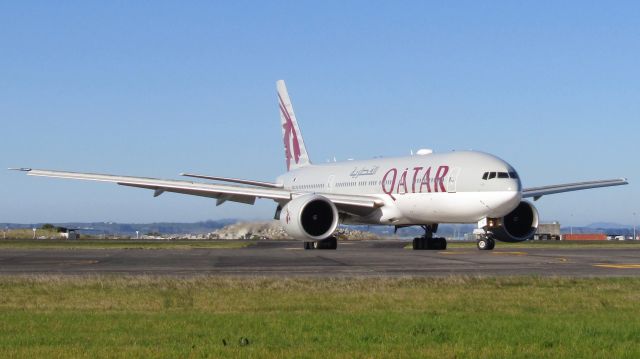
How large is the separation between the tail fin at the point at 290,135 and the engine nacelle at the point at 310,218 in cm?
1530

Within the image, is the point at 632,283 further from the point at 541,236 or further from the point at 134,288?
the point at 541,236

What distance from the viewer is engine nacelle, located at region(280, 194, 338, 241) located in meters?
35.9

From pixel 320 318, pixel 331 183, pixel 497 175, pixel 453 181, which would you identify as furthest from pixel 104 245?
pixel 320 318

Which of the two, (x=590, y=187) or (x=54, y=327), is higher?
(x=590, y=187)

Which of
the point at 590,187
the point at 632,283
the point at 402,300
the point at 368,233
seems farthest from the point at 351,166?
the point at 368,233

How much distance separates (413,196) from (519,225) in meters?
4.36

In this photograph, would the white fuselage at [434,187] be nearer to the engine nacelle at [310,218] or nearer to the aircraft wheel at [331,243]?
the aircraft wheel at [331,243]

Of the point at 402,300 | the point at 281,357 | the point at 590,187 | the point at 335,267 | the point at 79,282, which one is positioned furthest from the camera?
the point at 590,187

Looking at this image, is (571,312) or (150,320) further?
(571,312)

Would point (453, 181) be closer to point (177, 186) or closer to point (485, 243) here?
point (485, 243)

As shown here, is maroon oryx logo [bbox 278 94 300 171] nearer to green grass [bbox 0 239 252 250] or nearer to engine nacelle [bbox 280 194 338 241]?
green grass [bbox 0 239 252 250]

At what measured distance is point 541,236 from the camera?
286 feet

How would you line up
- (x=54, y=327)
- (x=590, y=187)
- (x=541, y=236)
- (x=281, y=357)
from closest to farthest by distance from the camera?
(x=281, y=357), (x=54, y=327), (x=590, y=187), (x=541, y=236)

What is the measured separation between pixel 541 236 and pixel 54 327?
79853 millimetres
